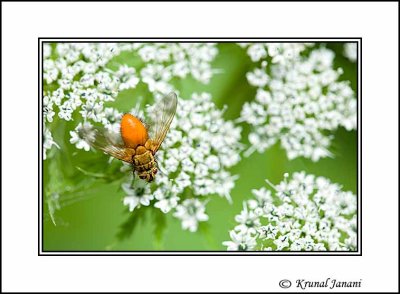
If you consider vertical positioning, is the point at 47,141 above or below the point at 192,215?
above

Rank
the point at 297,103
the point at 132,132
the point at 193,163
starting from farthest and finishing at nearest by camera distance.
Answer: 1. the point at 297,103
2. the point at 193,163
3. the point at 132,132

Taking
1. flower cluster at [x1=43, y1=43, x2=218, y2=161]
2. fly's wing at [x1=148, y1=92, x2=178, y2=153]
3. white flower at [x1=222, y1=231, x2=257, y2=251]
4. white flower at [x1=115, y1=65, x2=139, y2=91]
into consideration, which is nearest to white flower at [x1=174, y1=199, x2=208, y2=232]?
white flower at [x1=222, y1=231, x2=257, y2=251]

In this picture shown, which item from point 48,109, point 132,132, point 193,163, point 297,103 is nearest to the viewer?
point 132,132

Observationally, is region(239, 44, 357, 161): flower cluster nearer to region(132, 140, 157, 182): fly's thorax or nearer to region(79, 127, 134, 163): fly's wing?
region(132, 140, 157, 182): fly's thorax

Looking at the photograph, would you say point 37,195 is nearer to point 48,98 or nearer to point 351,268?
point 48,98

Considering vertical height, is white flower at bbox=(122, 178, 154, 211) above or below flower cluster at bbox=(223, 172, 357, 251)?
above

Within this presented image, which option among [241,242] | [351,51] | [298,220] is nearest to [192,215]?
[241,242]

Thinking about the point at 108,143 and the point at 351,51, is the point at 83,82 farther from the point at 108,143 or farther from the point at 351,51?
the point at 351,51
